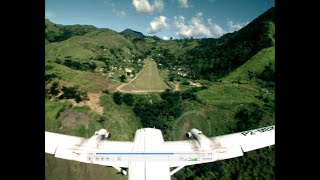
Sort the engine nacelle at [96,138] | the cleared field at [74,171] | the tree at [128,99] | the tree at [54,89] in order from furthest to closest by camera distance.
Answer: the tree at [128,99], the tree at [54,89], the cleared field at [74,171], the engine nacelle at [96,138]

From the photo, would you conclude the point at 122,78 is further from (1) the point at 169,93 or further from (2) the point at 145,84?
(1) the point at 169,93

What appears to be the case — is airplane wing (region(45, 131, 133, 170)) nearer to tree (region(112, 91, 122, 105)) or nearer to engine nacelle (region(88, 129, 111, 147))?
engine nacelle (region(88, 129, 111, 147))

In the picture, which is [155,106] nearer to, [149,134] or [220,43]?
[149,134]

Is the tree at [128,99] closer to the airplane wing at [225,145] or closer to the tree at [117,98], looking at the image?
the tree at [117,98]

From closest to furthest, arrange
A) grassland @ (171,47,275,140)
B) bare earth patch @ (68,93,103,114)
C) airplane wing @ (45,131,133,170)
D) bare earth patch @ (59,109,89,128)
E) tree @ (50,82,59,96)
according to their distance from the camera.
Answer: airplane wing @ (45,131,133,170), bare earth patch @ (59,109,89,128), grassland @ (171,47,275,140), bare earth patch @ (68,93,103,114), tree @ (50,82,59,96)

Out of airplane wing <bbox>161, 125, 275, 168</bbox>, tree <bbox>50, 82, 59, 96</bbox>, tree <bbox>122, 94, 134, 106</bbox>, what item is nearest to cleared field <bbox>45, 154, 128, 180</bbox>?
airplane wing <bbox>161, 125, 275, 168</bbox>

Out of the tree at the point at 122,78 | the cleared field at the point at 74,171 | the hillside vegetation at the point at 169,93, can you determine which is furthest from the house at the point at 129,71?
the cleared field at the point at 74,171

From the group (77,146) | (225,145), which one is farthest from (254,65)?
(77,146)
